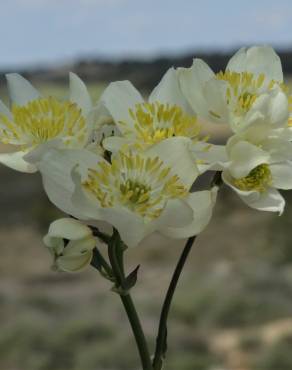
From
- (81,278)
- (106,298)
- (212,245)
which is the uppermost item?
(106,298)

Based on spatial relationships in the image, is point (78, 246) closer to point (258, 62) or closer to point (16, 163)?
point (16, 163)

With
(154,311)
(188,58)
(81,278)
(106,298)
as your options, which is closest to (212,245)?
(81,278)

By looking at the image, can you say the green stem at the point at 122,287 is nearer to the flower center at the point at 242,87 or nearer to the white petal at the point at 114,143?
the white petal at the point at 114,143

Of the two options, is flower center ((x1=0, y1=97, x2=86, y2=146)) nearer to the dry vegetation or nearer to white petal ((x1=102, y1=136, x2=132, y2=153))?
white petal ((x1=102, y1=136, x2=132, y2=153))

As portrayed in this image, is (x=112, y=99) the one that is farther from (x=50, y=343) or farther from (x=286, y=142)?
(x=50, y=343)

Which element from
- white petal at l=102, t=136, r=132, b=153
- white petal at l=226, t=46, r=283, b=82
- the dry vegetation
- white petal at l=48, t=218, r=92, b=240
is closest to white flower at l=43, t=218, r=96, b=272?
white petal at l=48, t=218, r=92, b=240

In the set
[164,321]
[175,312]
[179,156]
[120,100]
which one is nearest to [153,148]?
[179,156]
